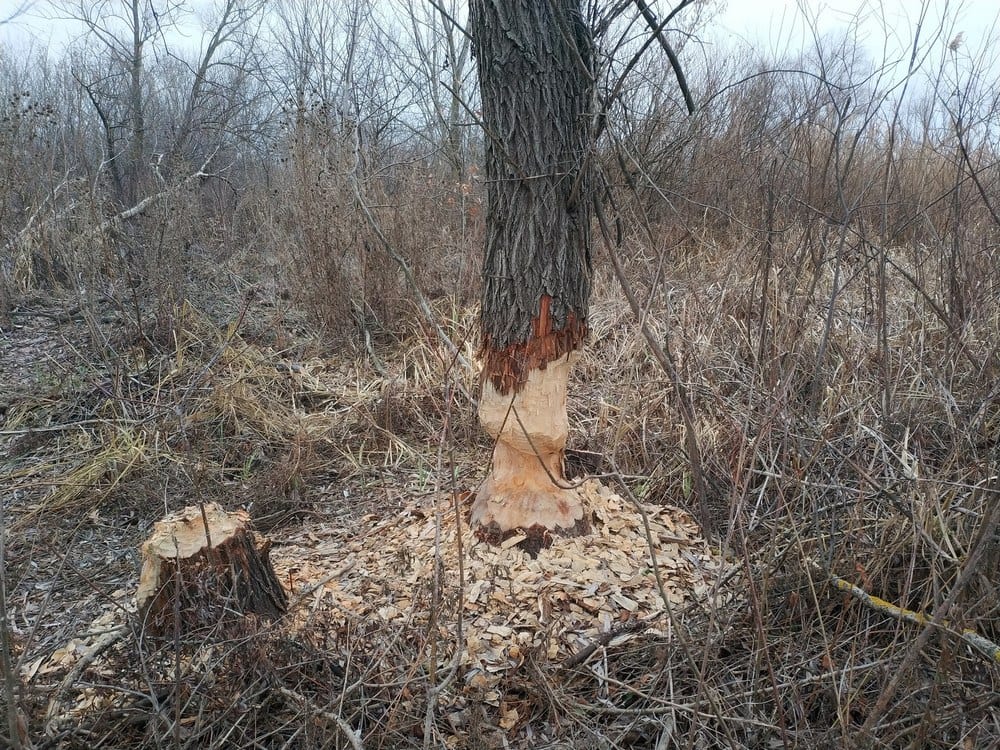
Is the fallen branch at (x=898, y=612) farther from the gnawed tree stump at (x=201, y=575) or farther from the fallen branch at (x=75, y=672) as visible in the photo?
the fallen branch at (x=75, y=672)

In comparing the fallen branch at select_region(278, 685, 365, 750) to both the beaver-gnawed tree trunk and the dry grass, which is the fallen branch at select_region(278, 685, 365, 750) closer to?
the dry grass

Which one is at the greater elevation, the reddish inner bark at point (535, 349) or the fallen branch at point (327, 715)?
the reddish inner bark at point (535, 349)

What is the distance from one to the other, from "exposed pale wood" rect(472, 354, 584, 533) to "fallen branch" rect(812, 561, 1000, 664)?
3.19ft

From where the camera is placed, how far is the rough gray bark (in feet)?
6.76

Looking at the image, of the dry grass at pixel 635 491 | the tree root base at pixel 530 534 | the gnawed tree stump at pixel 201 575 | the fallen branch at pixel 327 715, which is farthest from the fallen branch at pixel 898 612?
the gnawed tree stump at pixel 201 575

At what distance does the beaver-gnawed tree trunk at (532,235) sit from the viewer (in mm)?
2070

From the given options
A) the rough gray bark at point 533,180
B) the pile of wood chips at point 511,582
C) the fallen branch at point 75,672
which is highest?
the rough gray bark at point 533,180

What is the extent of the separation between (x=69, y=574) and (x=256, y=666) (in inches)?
63.5

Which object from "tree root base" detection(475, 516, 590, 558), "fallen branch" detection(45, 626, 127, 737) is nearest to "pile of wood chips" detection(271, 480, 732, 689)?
"tree root base" detection(475, 516, 590, 558)

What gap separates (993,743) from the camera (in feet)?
4.39

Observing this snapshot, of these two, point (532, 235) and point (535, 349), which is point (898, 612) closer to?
point (535, 349)

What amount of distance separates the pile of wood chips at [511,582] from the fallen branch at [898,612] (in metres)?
0.39

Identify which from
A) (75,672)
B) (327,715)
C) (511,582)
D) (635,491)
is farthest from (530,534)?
(75,672)

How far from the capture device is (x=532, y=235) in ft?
7.18
